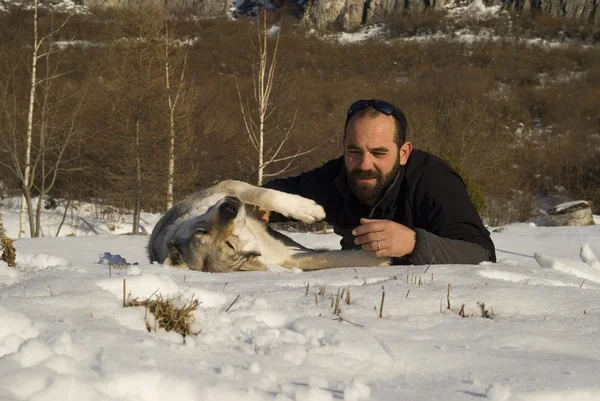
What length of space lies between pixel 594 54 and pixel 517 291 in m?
42.7

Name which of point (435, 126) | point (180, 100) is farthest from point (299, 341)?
point (435, 126)

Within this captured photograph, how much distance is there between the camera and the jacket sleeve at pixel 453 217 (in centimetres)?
421

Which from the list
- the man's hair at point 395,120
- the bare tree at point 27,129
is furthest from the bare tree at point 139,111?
the man's hair at point 395,120

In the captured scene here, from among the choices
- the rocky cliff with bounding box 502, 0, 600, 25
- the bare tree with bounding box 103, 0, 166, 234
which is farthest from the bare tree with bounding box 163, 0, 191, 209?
the rocky cliff with bounding box 502, 0, 600, 25

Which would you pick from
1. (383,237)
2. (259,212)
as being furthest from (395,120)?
(259,212)

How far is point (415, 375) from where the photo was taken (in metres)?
1.85

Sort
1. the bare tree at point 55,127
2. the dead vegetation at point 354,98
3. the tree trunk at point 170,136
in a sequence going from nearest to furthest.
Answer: the bare tree at point 55,127, the tree trunk at point 170,136, the dead vegetation at point 354,98

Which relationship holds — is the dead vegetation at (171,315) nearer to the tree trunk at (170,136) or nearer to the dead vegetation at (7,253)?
the dead vegetation at (7,253)

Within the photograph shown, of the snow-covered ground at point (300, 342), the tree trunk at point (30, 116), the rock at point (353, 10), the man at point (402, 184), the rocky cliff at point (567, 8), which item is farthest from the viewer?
the rock at point (353, 10)

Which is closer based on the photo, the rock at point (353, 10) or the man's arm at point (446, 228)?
the man's arm at point (446, 228)

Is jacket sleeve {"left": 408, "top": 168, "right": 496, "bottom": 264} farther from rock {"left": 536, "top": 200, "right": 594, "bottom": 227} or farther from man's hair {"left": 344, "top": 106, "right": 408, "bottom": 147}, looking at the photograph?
rock {"left": 536, "top": 200, "right": 594, "bottom": 227}

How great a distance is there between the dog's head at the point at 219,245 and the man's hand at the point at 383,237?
958 mm

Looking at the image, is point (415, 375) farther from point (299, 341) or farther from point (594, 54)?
point (594, 54)

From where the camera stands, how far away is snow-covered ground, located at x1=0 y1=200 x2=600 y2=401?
1532 mm
